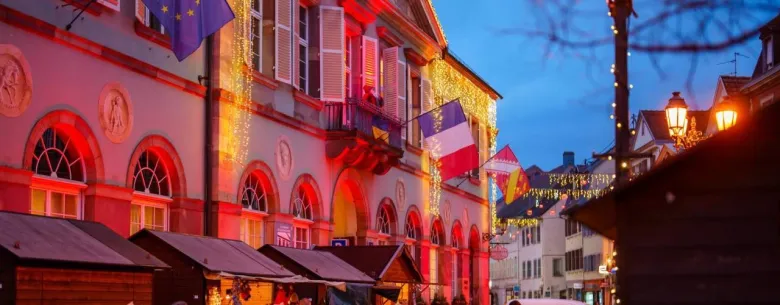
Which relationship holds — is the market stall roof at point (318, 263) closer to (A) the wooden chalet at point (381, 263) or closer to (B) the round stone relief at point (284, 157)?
(A) the wooden chalet at point (381, 263)

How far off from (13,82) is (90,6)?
6.66 ft

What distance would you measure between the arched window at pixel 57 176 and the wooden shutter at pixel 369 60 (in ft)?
42.4

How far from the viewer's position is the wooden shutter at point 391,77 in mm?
32938

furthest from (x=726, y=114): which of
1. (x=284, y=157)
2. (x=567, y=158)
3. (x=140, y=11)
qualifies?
(x=567, y=158)

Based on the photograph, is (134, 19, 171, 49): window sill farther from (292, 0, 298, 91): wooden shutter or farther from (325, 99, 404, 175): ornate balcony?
(325, 99, 404, 175): ornate balcony

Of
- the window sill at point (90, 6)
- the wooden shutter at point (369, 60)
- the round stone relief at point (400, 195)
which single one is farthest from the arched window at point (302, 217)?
the window sill at point (90, 6)

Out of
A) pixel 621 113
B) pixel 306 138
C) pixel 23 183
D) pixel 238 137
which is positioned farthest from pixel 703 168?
pixel 306 138

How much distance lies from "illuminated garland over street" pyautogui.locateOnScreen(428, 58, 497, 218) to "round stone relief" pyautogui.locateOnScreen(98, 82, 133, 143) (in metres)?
14.9

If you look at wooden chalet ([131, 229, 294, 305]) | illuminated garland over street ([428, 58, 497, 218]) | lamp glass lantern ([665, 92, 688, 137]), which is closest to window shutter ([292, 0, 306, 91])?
illuminated garland over street ([428, 58, 497, 218])

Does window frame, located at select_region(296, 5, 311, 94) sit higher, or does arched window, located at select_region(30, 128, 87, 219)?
window frame, located at select_region(296, 5, 311, 94)

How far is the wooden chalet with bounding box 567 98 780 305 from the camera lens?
7.89 meters

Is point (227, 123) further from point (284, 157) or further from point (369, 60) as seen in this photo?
point (369, 60)

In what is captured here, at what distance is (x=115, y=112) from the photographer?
747 inches

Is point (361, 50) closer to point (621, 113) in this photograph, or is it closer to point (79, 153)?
point (79, 153)
